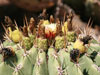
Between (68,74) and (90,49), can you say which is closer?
(68,74)

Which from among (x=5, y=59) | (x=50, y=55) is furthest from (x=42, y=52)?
(x=5, y=59)

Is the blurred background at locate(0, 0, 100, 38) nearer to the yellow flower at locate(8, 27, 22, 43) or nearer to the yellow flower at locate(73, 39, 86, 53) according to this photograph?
the yellow flower at locate(8, 27, 22, 43)

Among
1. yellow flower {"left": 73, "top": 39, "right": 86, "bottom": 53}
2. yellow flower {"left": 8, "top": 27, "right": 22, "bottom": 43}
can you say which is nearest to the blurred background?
yellow flower {"left": 8, "top": 27, "right": 22, "bottom": 43}

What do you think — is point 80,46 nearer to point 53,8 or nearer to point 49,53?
point 49,53

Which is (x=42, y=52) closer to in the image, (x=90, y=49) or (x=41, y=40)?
(x=41, y=40)

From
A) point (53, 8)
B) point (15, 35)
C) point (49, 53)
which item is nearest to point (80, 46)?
point (49, 53)

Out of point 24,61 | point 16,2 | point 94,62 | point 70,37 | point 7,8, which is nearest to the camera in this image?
point 24,61
